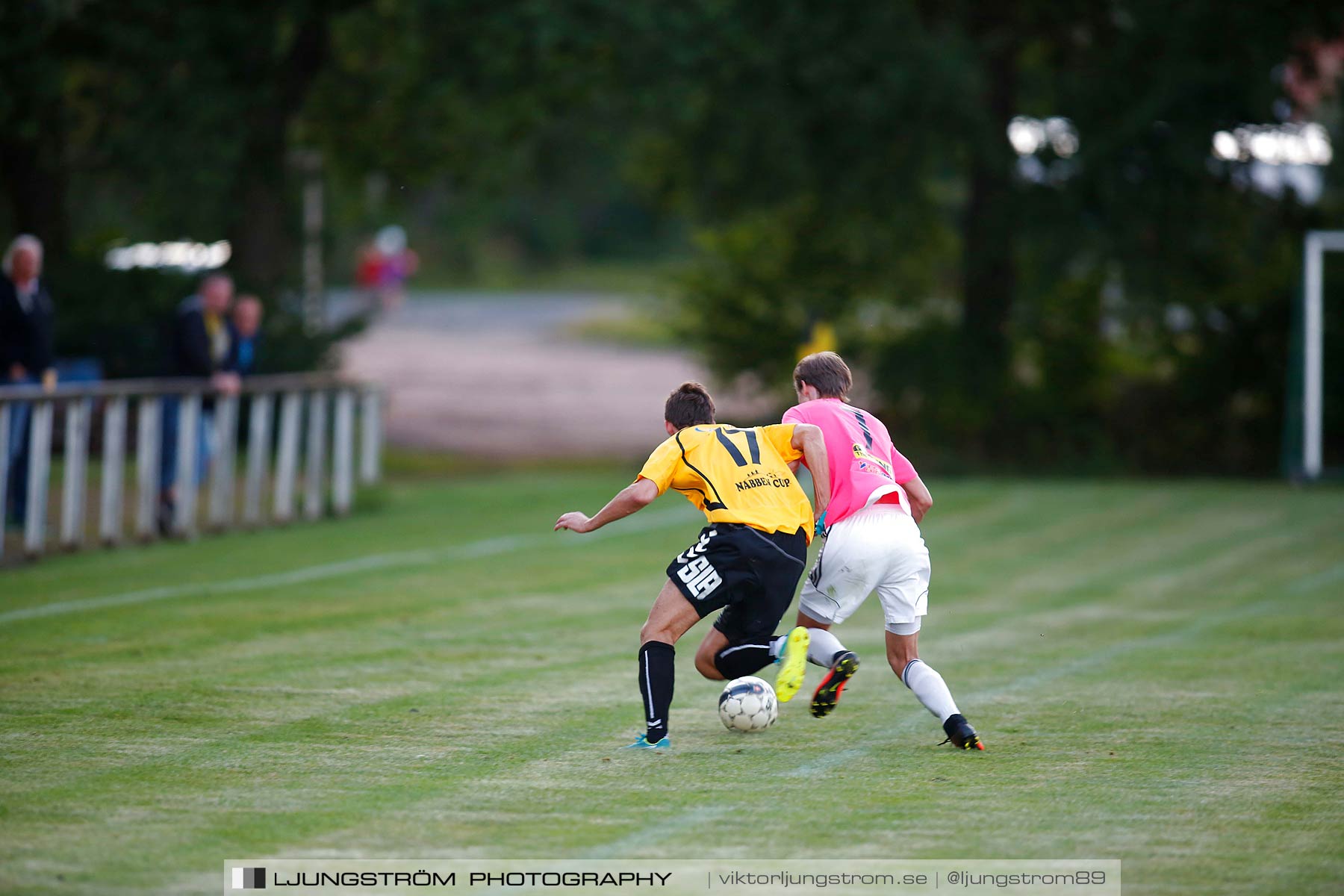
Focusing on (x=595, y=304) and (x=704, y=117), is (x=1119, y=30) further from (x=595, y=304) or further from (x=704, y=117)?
(x=595, y=304)

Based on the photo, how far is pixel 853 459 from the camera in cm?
720

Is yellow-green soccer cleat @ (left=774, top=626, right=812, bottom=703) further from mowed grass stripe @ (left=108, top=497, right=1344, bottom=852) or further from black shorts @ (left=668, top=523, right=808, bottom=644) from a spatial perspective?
mowed grass stripe @ (left=108, top=497, right=1344, bottom=852)

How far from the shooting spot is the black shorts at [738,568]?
7.09 meters

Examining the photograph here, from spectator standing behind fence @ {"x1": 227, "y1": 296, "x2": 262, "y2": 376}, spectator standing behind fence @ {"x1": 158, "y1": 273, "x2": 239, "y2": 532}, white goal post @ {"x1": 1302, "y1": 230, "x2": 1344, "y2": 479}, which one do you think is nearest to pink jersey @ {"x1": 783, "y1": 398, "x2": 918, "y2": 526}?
spectator standing behind fence @ {"x1": 158, "y1": 273, "x2": 239, "y2": 532}

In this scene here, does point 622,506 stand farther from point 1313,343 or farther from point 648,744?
point 1313,343

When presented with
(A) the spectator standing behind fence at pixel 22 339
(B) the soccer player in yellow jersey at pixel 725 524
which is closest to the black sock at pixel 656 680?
(B) the soccer player in yellow jersey at pixel 725 524

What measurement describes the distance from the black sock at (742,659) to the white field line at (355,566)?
17.1 feet

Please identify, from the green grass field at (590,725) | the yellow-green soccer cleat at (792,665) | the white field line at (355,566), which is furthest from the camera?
the white field line at (355,566)

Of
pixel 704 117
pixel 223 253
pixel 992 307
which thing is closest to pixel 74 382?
pixel 223 253

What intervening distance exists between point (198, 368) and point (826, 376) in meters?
9.15

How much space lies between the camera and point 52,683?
8406mm

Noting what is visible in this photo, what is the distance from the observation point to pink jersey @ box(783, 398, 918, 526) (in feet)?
23.6

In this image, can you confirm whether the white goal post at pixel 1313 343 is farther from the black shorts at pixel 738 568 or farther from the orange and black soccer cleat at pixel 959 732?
the black shorts at pixel 738 568

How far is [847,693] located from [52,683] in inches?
159
